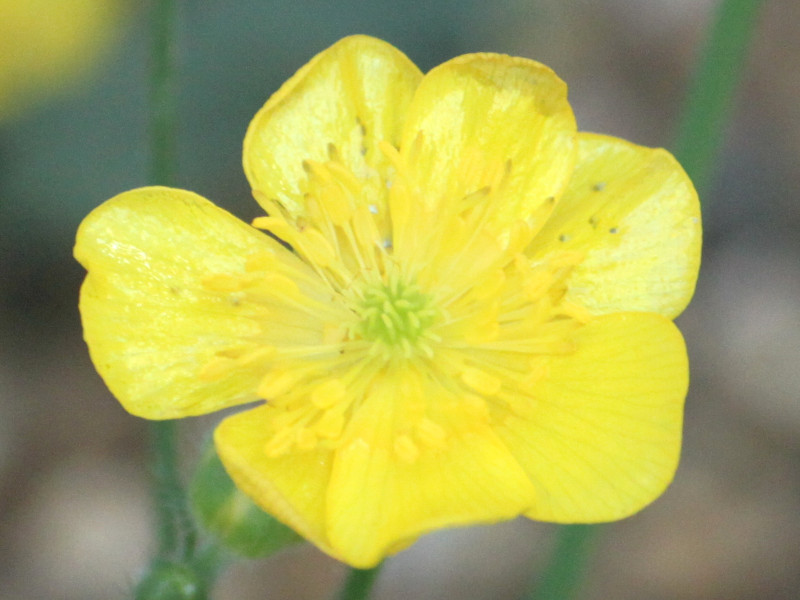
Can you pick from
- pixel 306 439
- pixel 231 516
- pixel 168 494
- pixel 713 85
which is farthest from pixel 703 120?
pixel 168 494

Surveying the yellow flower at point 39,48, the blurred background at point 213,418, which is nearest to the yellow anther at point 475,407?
the blurred background at point 213,418

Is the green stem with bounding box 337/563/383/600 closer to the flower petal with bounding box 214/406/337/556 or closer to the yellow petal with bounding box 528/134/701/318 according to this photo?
the flower petal with bounding box 214/406/337/556

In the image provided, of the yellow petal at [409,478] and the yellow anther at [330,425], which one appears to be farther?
the yellow anther at [330,425]

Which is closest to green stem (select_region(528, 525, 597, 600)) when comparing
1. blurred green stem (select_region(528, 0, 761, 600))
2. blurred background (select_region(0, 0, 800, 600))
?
blurred green stem (select_region(528, 0, 761, 600))

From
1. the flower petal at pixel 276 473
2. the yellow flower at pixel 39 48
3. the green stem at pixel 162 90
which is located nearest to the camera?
the flower petal at pixel 276 473

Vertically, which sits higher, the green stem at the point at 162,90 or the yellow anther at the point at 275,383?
the green stem at the point at 162,90

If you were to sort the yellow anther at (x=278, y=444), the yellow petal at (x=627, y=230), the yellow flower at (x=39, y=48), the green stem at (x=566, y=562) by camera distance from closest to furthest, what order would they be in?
the yellow anther at (x=278, y=444) < the yellow petal at (x=627, y=230) < the green stem at (x=566, y=562) < the yellow flower at (x=39, y=48)

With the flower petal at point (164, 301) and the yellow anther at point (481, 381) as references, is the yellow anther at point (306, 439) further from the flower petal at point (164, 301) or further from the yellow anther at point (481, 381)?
the yellow anther at point (481, 381)
